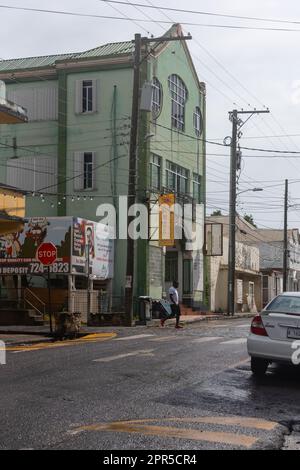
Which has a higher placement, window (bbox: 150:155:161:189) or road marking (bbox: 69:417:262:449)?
window (bbox: 150:155:161:189)

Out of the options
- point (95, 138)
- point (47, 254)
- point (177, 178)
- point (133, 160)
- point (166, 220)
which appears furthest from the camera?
point (177, 178)

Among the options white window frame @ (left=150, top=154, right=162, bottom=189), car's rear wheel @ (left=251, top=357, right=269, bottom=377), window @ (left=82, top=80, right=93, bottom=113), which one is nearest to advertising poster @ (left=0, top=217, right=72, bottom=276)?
white window frame @ (left=150, top=154, right=162, bottom=189)

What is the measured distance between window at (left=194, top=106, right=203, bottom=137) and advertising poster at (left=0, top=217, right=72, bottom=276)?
1555 centimetres

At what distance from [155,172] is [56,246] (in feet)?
30.3

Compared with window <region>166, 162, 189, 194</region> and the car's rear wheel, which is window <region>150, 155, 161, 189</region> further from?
the car's rear wheel

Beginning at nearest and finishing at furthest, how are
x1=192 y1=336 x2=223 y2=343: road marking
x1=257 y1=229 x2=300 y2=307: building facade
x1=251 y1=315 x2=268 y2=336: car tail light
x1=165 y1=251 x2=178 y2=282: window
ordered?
x1=251 y1=315 x2=268 y2=336: car tail light < x1=192 y1=336 x2=223 y2=343: road marking < x1=165 y1=251 x2=178 y2=282: window < x1=257 y1=229 x2=300 y2=307: building facade

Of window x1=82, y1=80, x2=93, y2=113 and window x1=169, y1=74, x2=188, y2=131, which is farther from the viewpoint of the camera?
window x1=169, y1=74, x2=188, y2=131

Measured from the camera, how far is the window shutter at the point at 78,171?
33528 millimetres

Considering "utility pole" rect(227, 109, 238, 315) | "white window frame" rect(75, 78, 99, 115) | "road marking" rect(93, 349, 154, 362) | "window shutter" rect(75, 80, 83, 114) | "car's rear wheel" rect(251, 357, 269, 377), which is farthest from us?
"utility pole" rect(227, 109, 238, 315)

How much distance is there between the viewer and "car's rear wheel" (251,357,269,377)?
11322 millimetres

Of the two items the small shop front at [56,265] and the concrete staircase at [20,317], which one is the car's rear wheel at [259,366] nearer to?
the small shop front at [56,265]

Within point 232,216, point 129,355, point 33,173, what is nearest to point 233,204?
point 232,216

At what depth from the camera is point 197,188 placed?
39969mm

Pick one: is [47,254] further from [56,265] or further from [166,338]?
[56,265]
